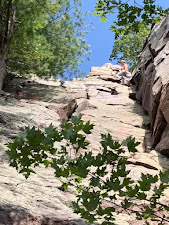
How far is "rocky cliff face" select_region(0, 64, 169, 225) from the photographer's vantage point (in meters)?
3.98

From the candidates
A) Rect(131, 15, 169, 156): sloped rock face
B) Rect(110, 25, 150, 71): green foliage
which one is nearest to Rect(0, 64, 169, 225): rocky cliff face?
Rect(131, 15, 169, 156): sloped rock face

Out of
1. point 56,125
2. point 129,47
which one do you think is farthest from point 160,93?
point 129,47

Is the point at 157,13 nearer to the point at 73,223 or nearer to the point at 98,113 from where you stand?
the point at 73,223

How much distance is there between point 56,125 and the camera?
9.40m

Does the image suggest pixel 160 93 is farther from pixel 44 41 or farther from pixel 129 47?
pixel 129 47

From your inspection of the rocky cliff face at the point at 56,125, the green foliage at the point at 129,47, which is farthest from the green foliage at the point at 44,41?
the green foliage at the point at 129,47

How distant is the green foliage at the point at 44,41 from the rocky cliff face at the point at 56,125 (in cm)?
108

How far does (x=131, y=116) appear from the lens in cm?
1203

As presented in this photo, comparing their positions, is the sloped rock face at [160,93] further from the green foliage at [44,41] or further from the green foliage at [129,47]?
the green foliage at [129,47]

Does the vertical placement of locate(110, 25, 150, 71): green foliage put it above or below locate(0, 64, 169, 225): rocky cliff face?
above

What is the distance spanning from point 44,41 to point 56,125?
440cm

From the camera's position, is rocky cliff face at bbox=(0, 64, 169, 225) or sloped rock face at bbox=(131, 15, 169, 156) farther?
sloped rock face at bbox=(131, 15, 169, 156)

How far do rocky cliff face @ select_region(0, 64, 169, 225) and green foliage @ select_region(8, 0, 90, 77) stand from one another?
1078 millimetres

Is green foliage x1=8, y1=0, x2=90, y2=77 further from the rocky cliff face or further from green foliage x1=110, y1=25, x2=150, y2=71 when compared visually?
green foliage x1=110, y1=25, x2=150, y2=71
